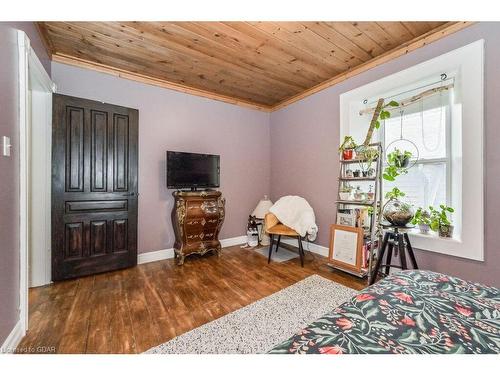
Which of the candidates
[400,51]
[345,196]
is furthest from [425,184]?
[400,51]

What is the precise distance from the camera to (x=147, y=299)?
2.07 m

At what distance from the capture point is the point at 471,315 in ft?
2.72

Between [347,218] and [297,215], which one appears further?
[297,215]

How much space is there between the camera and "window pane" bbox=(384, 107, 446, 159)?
2.29 metres

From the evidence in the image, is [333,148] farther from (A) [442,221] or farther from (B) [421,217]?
(A) [442,221]

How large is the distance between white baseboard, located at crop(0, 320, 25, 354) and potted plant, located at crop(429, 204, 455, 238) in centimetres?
348

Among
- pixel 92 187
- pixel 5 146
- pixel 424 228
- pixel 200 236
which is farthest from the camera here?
pixel 200 236

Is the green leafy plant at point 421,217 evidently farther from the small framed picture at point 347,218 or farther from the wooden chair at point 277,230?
the wooden chair at point 277,230

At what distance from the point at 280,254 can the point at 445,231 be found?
1.99m

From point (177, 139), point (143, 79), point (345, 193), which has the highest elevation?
point (143, 79)

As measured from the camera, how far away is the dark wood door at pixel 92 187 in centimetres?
239

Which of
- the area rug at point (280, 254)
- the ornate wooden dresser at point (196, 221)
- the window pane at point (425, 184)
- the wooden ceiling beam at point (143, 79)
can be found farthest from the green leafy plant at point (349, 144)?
the wooden ceiling beam at point (143, 79)
